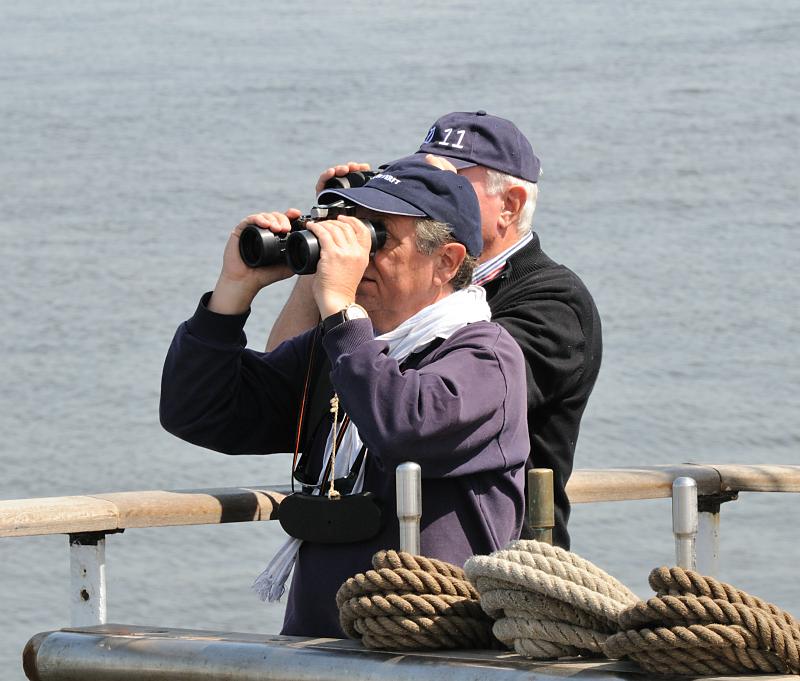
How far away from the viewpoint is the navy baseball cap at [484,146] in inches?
120

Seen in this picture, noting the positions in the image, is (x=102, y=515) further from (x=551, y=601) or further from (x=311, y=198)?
(x=311, y=198)

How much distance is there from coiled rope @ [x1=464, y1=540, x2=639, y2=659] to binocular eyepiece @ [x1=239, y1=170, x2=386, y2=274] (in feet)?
1.99

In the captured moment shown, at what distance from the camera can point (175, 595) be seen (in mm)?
7910

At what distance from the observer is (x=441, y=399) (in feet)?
7.10

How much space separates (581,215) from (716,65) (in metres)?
3.26

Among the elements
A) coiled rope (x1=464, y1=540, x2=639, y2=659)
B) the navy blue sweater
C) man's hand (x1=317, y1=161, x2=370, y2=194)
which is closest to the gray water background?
man's hand (x1=317, y1=161, x2=370, y2=194)

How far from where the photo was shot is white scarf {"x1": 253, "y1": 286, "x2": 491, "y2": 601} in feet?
7.64

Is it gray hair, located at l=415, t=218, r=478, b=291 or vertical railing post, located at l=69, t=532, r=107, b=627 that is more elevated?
gray hair, located at l=415, t=218, r=478, b=291

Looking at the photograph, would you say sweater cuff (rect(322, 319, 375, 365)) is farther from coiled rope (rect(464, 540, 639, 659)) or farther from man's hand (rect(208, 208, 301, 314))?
coiled rope (rect(464, 540, 639, 659))

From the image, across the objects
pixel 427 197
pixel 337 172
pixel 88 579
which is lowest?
pixel 88 579

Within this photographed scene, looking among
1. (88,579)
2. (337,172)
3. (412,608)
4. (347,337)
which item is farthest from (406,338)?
(337,172)

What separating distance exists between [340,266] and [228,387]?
0.37 m

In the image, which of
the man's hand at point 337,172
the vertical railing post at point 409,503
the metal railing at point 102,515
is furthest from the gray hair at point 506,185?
the vertical railing post at point 409,503

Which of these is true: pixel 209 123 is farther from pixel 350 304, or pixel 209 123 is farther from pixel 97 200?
pixel 350 304
